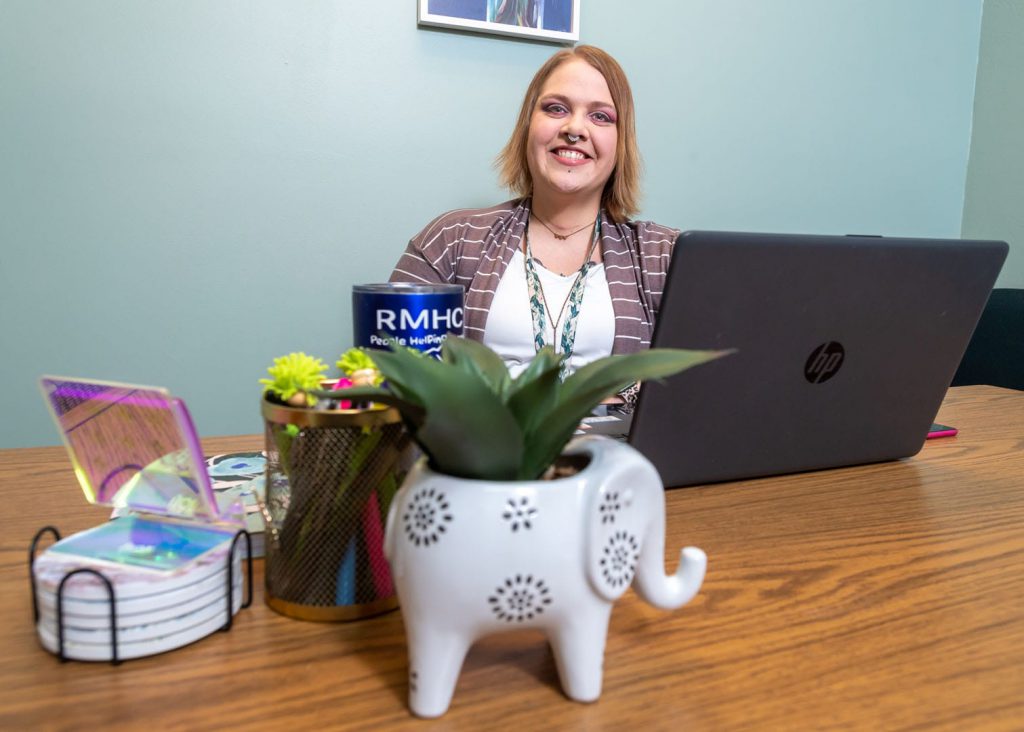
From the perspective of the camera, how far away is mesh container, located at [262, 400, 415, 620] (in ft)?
1.71

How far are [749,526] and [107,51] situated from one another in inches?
67.5

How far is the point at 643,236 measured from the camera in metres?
1.67

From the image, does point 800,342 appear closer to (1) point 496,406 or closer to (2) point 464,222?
(1) point 496,406

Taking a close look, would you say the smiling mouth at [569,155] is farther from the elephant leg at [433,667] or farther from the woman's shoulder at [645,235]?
the elephant leg at [433,667]

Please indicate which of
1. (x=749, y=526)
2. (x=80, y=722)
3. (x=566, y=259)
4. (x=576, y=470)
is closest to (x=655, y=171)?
(x=566, y=259)

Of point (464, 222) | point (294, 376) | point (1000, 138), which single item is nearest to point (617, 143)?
point (464, 222)

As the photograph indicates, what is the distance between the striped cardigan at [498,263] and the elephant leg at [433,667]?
1157mm

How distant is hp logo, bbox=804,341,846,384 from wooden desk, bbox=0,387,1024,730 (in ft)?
0.48

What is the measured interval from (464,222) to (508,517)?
1314 millimetres

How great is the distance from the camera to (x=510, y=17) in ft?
6.59

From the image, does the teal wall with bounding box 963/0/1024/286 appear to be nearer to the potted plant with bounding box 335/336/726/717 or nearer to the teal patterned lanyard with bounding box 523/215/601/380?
the teal patterned lanyard with bounding box 523/215/601/380

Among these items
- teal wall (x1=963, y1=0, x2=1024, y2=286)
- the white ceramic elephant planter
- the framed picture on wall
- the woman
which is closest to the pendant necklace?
the woman

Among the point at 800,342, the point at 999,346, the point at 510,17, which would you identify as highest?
the point at 510,17

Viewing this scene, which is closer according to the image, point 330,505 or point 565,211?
point 330,505
